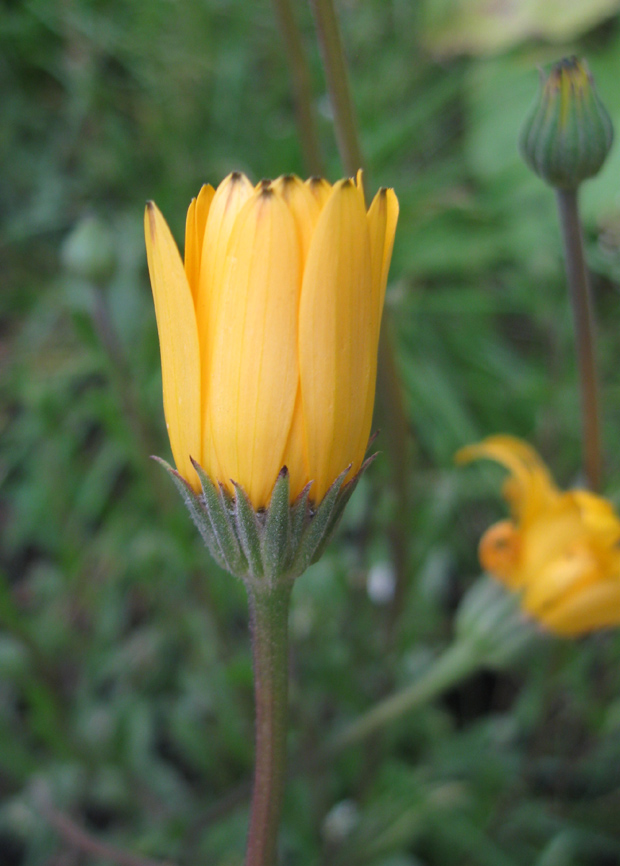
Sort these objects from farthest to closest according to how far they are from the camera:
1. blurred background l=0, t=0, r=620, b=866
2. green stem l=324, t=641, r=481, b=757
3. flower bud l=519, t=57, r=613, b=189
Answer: blurred background l=0, t=0, r=620, b=866 → green stem l=324, t=641, r=481, b=757 → flower bud l=519, t=57, r=613, b=189

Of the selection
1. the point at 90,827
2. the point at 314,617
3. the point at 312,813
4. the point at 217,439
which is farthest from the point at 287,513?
the point at 90,827

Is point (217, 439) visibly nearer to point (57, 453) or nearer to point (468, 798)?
point (468, 798)

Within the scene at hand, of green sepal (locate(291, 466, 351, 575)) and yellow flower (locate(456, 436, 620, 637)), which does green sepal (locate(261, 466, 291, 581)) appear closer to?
green sepal (locate(291, 466, 351, 575))

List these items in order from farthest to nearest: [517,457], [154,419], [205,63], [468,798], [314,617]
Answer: [205,63] < [154,419] < [314,617] < [468,798] < [517,457]

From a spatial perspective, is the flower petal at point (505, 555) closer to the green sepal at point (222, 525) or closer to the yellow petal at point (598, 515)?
the yellow petal at point (598, 515)

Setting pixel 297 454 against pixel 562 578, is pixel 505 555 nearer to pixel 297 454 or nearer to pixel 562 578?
pixel 562 578

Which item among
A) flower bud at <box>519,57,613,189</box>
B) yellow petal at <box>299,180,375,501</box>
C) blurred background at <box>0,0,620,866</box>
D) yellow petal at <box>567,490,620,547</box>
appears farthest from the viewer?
blurred background at <box>0,0,620,866</box>

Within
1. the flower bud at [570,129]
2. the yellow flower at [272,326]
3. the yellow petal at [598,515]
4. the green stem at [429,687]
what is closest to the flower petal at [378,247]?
the yellow flower at [272,326]

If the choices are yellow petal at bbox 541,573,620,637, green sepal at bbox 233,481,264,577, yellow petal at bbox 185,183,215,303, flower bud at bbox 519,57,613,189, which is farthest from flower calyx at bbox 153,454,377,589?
yellow petal at bbox 541,573,620,637
